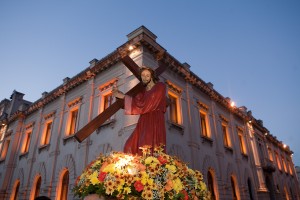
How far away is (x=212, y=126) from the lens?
1520cm

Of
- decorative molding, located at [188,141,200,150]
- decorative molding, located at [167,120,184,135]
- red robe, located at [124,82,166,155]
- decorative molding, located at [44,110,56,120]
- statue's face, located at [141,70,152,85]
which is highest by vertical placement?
decorative molding, located at [44,110,56,120]

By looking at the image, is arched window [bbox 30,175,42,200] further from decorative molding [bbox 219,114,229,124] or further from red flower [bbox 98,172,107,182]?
red flower [bbox 98,172,107,182]

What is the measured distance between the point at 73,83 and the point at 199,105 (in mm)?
8066

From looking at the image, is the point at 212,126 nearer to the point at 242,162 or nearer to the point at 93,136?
the point at 242,162

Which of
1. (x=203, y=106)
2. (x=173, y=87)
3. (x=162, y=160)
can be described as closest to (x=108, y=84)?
(x=173, y=87)

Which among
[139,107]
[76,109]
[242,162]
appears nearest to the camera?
[139,107]

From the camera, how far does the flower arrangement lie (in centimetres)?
273

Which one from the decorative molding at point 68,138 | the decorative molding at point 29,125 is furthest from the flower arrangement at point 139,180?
the decorative molding at point 29,125

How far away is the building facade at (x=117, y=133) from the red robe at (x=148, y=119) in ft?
17.3

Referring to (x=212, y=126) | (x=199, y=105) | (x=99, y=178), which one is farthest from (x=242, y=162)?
(x=99, y=178)

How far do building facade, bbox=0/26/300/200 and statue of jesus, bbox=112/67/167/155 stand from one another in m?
5.18

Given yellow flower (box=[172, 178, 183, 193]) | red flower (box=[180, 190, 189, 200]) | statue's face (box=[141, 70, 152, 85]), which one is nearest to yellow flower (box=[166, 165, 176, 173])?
yellow flower (box=[172, 178, 183, 193])

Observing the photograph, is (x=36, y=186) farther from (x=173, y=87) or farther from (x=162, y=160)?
(x=162, y=160)

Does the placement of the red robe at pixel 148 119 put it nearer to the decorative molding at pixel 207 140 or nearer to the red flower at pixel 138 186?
the red flower at pixel 138 186
